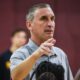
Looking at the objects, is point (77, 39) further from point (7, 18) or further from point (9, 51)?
point (9, 51)

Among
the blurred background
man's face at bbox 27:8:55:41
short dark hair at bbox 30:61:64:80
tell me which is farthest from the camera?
the blurred background

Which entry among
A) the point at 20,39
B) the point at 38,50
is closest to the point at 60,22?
the point at 20,39

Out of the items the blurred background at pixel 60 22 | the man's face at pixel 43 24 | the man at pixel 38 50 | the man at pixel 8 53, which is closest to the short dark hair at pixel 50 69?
the man at pixel 38 50

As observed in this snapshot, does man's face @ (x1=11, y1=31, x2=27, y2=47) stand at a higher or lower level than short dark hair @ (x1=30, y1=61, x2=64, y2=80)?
lower

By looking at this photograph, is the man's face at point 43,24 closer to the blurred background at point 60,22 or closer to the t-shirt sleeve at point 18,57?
the t-shirt sleeve at point 18,57

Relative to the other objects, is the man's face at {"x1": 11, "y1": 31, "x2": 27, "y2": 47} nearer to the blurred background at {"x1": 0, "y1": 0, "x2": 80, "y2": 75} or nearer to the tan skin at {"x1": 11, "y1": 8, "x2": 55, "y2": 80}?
the blurred background at {"x1": 0, "y1": 0, "x2": 80, "y2": 75}

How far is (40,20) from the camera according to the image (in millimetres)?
1745

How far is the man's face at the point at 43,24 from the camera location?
Answer: 5.58 ft

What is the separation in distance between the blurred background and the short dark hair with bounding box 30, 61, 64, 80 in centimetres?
307

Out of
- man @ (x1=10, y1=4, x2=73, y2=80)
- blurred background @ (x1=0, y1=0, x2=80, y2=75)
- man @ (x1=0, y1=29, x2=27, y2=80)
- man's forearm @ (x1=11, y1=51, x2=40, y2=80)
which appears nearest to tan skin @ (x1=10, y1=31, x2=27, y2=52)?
man @ (x1=0, y1=29, x2=27, y2=80)

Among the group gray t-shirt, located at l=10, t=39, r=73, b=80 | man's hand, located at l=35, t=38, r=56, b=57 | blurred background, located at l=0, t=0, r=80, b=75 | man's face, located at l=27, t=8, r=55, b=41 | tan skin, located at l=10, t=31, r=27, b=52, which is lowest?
blurred background, located at l=0, t=0, r=80, b=75

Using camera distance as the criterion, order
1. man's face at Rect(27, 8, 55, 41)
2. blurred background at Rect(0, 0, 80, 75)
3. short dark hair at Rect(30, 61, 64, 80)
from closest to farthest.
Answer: short dark hair at Rect(30, 61, 64, 80) < man's face at Rect(27, 8, 55, 41) < blurred background at Rect(0, 0, 80, 75)

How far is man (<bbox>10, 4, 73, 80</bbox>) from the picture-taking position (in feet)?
5.29

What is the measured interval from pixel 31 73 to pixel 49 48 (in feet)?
0.50
